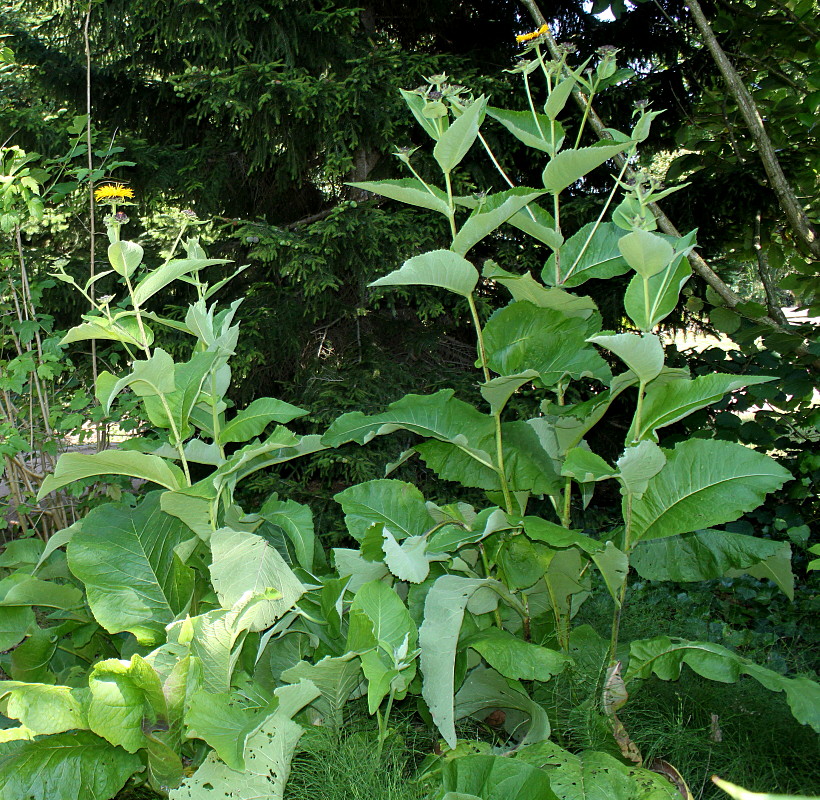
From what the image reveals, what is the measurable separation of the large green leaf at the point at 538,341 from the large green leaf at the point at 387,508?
472mm

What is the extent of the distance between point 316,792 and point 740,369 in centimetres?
310

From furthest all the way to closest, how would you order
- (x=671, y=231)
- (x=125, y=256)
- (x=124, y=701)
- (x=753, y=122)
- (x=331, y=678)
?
1. (x=753, y=122)
2. (x=671, y=231)
3. (x=125, y=256)
4. (x=331, y=678)
5. (x=124, y=701)

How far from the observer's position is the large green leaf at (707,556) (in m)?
1.67

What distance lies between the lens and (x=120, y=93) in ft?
12.8

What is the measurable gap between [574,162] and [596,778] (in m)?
1.32

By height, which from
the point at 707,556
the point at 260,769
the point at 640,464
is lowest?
the point at 260,769

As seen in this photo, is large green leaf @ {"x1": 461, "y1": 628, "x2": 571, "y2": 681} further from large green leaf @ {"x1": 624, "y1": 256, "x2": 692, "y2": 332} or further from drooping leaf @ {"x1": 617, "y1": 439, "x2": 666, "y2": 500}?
large green leaf @ {"x1": 624, "y1": 256, "x2": 692, "y2": 332}

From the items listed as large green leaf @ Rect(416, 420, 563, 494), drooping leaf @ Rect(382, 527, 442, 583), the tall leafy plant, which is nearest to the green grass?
the tall leafy plant

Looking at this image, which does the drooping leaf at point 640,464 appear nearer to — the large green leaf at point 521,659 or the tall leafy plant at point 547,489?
the tall leafy plant at point 547,489

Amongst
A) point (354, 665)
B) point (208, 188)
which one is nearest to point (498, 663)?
point (354, 665)

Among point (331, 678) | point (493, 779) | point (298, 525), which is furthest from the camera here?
point (298, 525)

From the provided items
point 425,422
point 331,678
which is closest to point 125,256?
point 425,422

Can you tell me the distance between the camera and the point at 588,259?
6.15 ft

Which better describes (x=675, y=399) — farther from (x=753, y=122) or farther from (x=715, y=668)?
(x=753, y=122)
